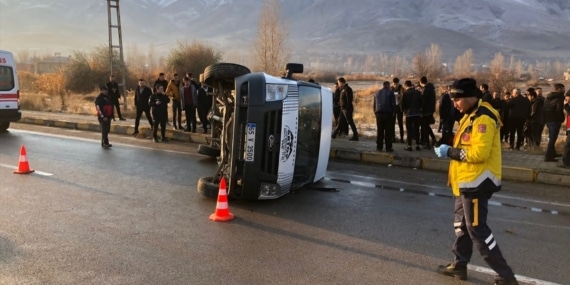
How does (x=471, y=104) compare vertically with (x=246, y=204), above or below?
above

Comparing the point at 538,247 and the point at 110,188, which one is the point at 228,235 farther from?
the point at 538,247

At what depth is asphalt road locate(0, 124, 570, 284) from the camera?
4426mm

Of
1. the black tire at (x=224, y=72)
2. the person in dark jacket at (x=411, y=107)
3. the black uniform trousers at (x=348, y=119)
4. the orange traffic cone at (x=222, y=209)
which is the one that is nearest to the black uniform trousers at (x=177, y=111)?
the black uniform trousers at (x=348, y=119)

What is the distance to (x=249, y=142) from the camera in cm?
635

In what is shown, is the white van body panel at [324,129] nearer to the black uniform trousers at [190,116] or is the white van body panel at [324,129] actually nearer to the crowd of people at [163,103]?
the crowd of people at [163,103]

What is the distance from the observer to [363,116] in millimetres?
21969

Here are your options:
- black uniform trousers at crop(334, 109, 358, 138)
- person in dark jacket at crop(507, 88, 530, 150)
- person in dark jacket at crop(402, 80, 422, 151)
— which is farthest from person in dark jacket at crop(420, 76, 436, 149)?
Answer: person in dark jacket at crop(507, 88, 530, 150)

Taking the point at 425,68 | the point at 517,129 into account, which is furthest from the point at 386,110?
the point at 425,68

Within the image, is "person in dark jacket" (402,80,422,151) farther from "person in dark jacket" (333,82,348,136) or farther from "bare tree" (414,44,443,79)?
"bare tree" (414,44,443,79)

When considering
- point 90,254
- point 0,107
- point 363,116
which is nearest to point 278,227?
point 90,254

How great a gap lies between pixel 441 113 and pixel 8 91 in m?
12.0

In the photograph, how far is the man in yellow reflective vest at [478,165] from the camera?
4.09 meters

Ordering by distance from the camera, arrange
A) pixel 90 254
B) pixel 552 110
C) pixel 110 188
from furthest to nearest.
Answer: pixel 552 110 < pixel 110 188 < pixel 90 254

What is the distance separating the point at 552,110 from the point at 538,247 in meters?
6.51
